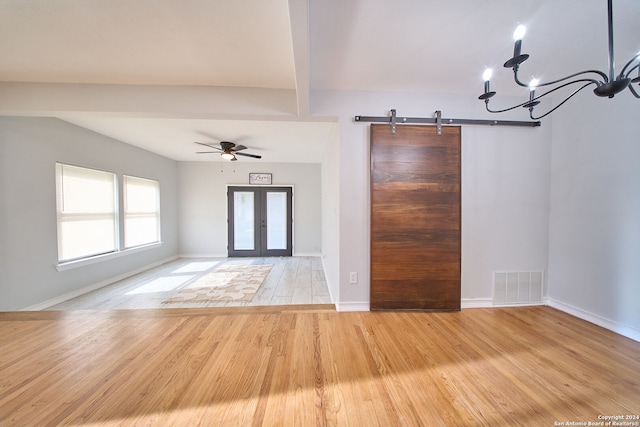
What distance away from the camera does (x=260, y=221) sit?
235 inches

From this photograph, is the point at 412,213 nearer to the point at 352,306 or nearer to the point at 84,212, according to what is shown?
the point at 352,306

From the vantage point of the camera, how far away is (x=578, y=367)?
1.56m

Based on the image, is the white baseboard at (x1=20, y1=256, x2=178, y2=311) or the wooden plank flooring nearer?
A: the wooden plank flooring

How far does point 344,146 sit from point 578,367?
2596 millimetres

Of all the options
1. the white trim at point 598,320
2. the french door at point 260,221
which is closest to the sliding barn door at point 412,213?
the white trim at point 598,320

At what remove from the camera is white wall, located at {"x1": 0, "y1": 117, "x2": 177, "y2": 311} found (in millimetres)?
2531

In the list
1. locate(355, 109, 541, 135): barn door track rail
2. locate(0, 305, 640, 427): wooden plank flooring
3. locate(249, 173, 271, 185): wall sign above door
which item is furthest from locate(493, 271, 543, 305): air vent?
locate(249, 173, 271, 185): wall sign above door

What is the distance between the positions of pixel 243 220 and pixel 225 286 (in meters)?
2.64

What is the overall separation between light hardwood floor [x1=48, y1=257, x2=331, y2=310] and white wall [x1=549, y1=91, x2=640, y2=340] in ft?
9.16

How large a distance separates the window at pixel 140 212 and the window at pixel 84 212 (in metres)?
0.29

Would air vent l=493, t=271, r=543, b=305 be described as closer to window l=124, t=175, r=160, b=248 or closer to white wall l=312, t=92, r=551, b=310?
white wall l=312, t=92, r=551, b=310

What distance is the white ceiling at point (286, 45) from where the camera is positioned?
1417 millimetres

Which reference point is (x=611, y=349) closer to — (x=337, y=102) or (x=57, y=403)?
(x=337, y=102)

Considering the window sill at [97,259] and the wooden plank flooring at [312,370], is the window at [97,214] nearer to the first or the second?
the window sill at [97,259]
